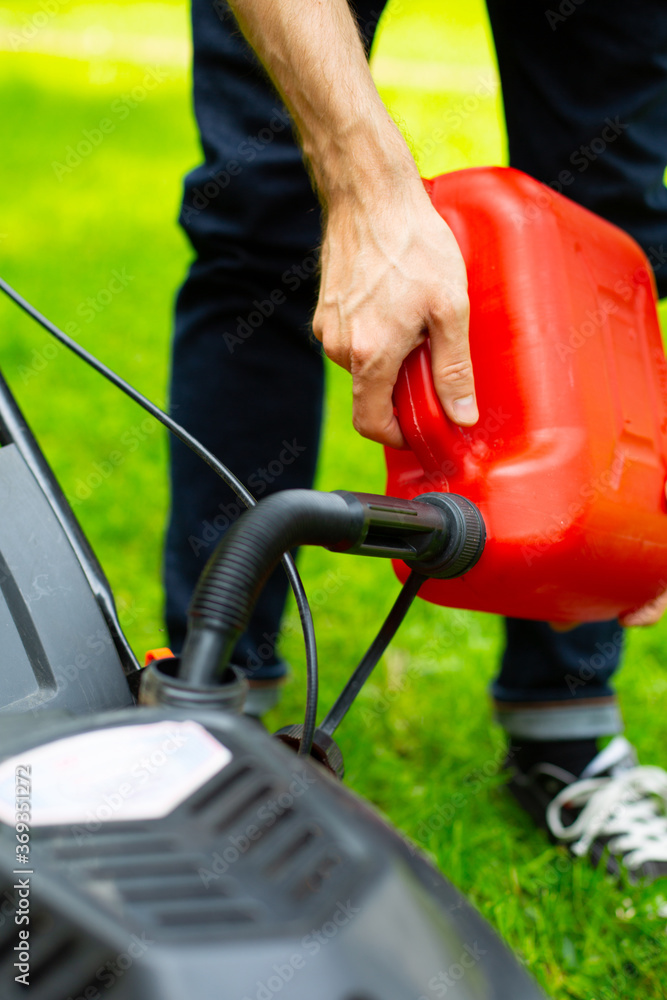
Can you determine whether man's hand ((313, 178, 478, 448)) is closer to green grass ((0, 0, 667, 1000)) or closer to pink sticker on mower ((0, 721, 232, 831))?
green grass ((0, 0, 667, 1000))

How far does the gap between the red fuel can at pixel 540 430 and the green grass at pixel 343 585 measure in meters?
0.14

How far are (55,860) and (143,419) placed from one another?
75.6 inches

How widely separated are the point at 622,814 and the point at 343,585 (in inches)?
28.3

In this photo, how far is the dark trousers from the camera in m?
0.99

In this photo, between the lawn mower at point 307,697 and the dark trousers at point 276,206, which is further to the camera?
the dark trousers at point 276,206

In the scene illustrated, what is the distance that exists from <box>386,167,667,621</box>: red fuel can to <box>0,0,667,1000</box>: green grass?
14cm

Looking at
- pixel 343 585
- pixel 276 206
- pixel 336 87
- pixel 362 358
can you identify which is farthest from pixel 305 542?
pixel 343 585

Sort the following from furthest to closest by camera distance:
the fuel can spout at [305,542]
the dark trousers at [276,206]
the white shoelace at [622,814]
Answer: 1. the white shoelace at [622,814]
2. the dark trousers at [276,206]
3. the fuel can spout at [305,542]

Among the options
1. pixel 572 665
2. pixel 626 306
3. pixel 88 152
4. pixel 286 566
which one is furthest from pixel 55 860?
pixel 88 152

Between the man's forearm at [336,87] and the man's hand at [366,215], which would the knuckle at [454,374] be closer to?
the man's hand at [366,215]

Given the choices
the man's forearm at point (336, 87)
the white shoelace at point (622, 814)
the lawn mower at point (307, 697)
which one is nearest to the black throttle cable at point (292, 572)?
the lawn mower at point (307, 697)

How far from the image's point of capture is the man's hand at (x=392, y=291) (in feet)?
2.22

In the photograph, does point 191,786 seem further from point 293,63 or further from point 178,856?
point 293,63

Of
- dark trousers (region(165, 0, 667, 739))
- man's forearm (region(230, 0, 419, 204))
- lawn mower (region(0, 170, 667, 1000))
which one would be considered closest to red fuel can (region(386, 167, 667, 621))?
lawn mower (region(0, 170, 667, 1000))
